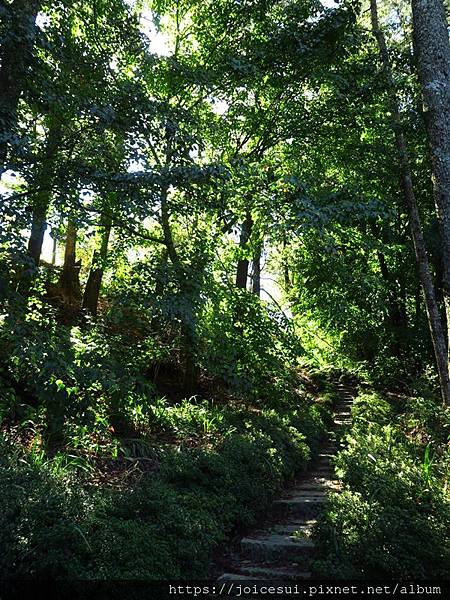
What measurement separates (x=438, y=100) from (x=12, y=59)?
4.77 meters

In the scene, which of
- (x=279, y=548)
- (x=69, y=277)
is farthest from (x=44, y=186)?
(x=69, y=277)

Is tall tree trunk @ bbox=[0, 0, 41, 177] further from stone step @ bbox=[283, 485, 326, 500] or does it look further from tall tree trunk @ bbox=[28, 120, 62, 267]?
stone step @ bbox=[283, 485, 326, 500]

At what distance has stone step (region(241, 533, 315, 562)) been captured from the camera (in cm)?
436

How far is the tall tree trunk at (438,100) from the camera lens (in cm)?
509

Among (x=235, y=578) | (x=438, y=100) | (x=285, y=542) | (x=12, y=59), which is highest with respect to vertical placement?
Result: (x=438, y=100)

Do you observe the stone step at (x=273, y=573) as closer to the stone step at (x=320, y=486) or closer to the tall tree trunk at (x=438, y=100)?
the stone step at (x=320, y=486)

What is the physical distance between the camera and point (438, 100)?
5113 millimetres

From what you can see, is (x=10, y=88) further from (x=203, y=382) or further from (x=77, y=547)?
(x=203, y=382)

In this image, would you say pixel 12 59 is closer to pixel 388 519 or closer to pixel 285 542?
pixel 388 519

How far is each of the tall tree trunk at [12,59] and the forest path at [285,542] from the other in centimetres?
450

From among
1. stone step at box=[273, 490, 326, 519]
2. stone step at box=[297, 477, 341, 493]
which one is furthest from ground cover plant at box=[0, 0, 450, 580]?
stone step at box=[297, 477, 341, 493]

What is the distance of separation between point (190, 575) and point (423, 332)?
1154 centimetres

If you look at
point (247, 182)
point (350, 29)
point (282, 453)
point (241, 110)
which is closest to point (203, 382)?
point (282, 453)

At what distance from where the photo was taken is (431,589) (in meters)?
3.18
